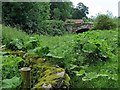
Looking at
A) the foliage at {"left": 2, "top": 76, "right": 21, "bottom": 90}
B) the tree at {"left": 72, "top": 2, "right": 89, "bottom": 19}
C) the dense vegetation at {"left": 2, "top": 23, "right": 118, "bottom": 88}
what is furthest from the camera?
the tree at {"left": 72, "top": 2, "right": 89, "bottom": 19}

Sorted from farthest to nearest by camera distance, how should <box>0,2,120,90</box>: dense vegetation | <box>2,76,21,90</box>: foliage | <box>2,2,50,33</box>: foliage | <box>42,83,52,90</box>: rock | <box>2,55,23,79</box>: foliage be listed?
<box>2,2,50,33</box>: foliage
<box>2,55,23,79</box>: foliage
<box>0,2,120,90</box>: dense vegetation
<box>2,76,21,90</box>: foliage
<box>42,83,52,90</box>: rock

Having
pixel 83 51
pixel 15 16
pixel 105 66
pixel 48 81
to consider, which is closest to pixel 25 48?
pixel 83 51

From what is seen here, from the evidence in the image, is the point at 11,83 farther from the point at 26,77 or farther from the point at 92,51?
the point at 92,51

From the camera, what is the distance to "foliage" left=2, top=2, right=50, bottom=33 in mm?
11836

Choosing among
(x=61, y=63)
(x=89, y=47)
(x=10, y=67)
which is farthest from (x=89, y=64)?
(x=10, y=67)

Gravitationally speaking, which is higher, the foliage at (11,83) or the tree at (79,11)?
the tree at (79,11)

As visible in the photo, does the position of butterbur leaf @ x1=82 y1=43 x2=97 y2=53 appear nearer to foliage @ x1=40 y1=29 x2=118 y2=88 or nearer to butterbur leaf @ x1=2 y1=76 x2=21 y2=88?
foliage @ x1=40 y1=29 x2=118 y2=88

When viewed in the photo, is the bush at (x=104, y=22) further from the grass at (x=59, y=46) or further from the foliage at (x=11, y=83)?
the foliage at (x=11, y=83)

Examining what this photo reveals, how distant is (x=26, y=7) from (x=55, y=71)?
933 cm

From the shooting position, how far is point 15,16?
12031 millimetres

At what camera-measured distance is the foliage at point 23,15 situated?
11.8 meters

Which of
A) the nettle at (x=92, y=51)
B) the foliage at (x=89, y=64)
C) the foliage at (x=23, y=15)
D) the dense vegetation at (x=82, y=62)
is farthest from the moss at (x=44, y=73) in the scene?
the foliage at (x=23, y=15)

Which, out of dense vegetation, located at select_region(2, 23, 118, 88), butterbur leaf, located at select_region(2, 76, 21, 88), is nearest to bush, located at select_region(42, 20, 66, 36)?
dense vegetation, located at select_region(2, 23, 118, 88)

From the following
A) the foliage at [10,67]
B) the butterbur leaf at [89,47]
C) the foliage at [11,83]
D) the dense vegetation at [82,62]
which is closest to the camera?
the foliage at [11,83]
